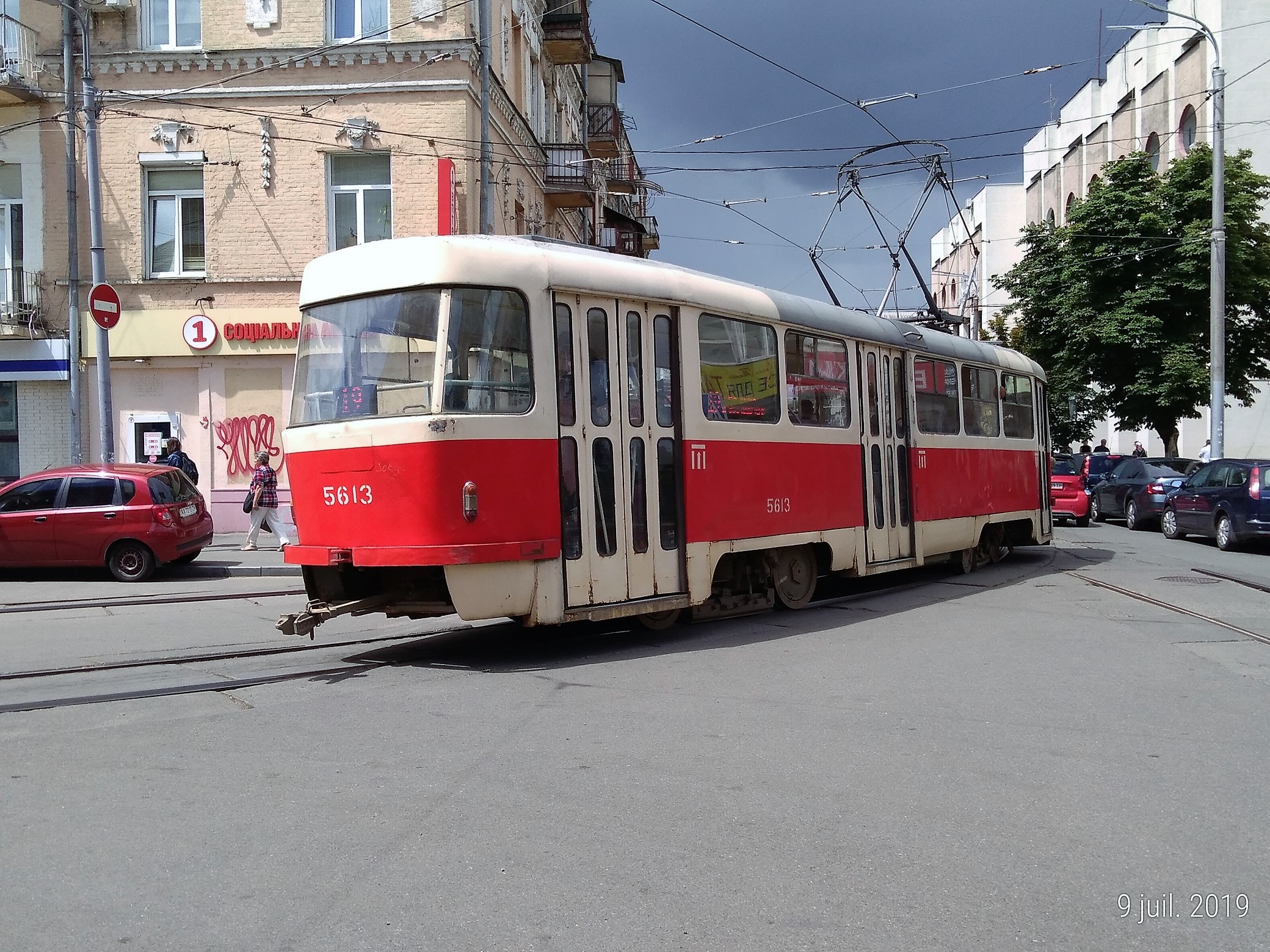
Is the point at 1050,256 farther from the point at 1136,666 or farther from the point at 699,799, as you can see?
the point at 699,799

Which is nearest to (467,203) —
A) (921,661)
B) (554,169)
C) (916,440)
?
(554,169)

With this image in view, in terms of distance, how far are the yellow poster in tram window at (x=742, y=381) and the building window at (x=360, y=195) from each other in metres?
12.5

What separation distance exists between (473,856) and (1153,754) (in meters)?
3.63

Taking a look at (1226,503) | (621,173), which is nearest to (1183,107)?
(621,173)

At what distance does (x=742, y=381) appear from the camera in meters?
9.73

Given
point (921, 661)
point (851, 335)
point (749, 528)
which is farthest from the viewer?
point (851, 335)

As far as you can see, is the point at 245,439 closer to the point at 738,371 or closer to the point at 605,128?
the point at 738,371

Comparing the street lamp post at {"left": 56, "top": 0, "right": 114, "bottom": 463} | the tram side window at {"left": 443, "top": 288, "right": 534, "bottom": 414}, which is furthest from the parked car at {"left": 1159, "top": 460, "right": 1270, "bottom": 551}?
the street lamp post at {"left": 56, "top": 0, "right": 114, "bottom": 463}

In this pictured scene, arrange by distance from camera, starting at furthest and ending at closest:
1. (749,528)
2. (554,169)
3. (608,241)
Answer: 1. (608,241)
2. (554,169)
3. (749,528)

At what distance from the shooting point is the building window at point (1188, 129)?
120 feet

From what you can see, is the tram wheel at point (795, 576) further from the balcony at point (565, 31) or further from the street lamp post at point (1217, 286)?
the balcony at point (565, 31)

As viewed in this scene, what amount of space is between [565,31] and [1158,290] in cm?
1703

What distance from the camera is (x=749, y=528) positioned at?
9695 mm

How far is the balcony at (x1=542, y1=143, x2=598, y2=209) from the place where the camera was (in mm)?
27109
